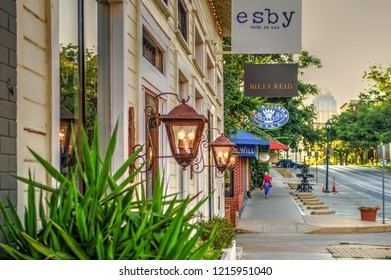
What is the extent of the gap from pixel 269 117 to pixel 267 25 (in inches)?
367

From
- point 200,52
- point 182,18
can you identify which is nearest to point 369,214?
point 200,52

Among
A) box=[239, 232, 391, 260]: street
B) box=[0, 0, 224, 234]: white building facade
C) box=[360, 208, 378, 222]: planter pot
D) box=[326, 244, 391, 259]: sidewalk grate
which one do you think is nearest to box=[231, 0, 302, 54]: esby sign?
box=[0, 0, 224, 234]: white building facade

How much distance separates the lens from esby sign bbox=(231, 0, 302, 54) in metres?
7.28

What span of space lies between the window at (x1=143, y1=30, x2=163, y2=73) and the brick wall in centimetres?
280

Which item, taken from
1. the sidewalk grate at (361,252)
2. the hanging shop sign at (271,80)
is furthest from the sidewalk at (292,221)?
the hanging shop sign at (271,80)

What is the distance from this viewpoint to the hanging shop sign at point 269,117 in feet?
51.8

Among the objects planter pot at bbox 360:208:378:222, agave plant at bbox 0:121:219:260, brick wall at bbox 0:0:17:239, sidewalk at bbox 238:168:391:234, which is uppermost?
brick wall at bbox 0:0:17:239

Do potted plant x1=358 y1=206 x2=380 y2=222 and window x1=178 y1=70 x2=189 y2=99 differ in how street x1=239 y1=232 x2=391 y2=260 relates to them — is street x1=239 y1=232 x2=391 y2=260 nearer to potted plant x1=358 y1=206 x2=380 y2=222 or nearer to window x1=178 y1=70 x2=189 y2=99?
potted plant x1=358 y1=206 x2=380 y2=222

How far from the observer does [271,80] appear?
9383 millimetres

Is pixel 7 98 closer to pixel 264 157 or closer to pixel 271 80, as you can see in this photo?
pixel 271 80

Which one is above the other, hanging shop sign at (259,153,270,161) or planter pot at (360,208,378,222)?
hanging shop sign at (259,153,270,161)
